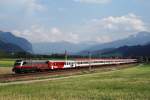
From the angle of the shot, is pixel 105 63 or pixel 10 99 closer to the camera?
pixel 10 99

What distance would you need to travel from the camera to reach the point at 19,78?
54938 mm

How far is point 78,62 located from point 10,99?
Result: 258 ft

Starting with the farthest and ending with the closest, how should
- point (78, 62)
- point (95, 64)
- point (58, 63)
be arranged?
point (95, 64) < point (78, 62) < point (58, 63)

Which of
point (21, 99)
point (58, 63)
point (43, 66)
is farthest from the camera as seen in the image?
point (58, 63)

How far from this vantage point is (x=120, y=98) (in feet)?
87.4

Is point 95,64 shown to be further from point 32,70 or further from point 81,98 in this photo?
point 81,98

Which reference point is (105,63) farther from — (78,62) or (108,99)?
(108,99)

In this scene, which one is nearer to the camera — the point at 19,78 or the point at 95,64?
the point at 19,78

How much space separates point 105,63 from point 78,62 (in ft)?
96.4

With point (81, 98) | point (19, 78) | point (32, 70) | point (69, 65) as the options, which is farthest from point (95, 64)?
point (81, 98)

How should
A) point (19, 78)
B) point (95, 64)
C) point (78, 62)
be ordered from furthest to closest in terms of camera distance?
point (95, 64) → point (78, 62) → point (19, 78)

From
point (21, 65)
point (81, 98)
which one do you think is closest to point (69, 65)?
point (21, 65)

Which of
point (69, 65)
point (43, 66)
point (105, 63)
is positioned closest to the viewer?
point (43, 66)

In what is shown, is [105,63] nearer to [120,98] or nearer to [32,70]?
[32,70]
